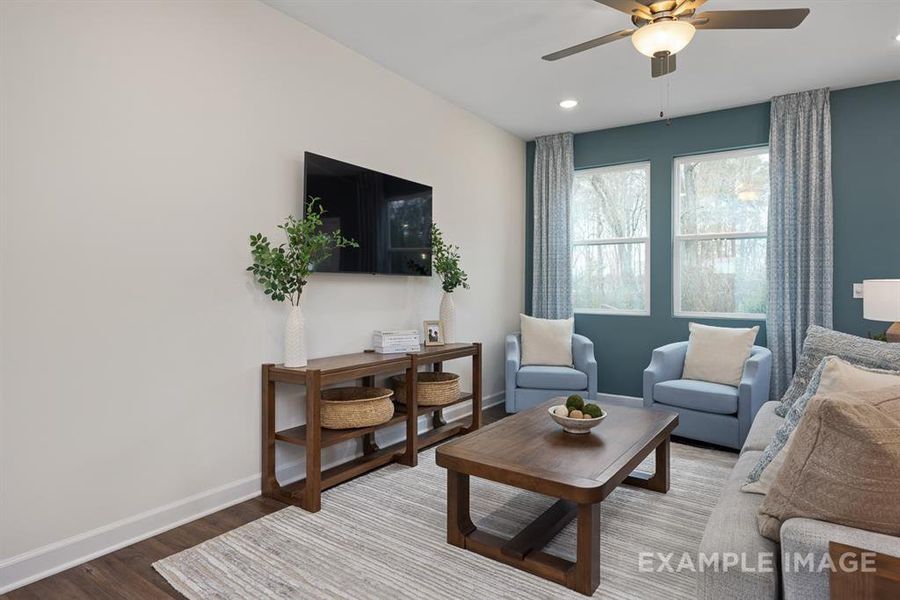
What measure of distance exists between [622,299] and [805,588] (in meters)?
4.01

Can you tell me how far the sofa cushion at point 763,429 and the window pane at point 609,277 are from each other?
7.09 ft

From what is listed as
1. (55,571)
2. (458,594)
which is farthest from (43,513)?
(458,594)

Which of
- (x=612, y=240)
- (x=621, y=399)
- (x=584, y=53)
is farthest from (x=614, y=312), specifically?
(x=584, y=53)

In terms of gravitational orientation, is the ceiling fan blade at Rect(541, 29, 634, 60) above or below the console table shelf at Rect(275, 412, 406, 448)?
above

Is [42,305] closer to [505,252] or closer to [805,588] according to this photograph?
[805,588]

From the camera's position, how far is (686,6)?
7.55 ft

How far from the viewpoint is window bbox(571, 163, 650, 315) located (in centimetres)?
493

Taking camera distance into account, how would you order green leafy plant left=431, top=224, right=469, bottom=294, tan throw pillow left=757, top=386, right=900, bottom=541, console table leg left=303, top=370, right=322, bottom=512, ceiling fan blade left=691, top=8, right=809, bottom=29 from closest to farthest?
tan throw pillow left=757, top=386, right=900, bottom=541, ceiling fan blade left=691, top=8, right=809, bottom=29, console table leg left=303, top=370, right=322, bottom=512, green leafy plant left=431, top=224, right=469, bottom=294

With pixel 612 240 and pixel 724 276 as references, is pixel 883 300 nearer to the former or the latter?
pixel 724 276

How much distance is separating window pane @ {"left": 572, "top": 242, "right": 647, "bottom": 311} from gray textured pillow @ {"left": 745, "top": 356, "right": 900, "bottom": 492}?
303 cm

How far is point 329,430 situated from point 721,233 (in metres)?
3.74

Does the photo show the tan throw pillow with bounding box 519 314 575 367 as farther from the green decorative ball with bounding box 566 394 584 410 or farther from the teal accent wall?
the green decorative ball with bounding box 566 394 584 410

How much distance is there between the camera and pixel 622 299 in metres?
5.03

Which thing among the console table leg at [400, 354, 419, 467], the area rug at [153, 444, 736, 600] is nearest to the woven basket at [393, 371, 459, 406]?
the console table leg at [400, 354, 419, 467]
